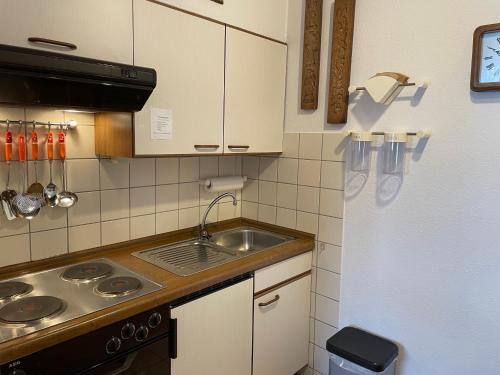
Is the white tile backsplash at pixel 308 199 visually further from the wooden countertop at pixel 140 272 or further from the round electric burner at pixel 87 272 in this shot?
the round electric burner at pixel 87 272

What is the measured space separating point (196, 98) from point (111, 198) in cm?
61

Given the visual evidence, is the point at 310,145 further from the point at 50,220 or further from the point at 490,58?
the point at 50,220

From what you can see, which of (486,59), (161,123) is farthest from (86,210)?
(486,59)

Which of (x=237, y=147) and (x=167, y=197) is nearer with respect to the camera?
(x=237, y=147)

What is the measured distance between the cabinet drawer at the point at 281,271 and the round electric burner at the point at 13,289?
2.98 feet

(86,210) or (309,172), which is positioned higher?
(309,172)

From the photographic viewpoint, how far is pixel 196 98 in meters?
→ 1.66

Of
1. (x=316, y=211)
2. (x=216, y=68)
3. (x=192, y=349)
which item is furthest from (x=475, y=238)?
(x=216, y=68)

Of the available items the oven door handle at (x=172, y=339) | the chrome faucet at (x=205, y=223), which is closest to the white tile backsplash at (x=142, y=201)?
the chrome faucet at (x=205, y=223)

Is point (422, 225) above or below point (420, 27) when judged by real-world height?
below

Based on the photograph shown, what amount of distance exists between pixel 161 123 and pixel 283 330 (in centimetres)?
119

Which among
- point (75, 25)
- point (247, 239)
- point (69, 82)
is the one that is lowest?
point (247, 239)

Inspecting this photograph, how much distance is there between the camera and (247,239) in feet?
7.41

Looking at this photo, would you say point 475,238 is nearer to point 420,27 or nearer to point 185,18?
point 420,27
